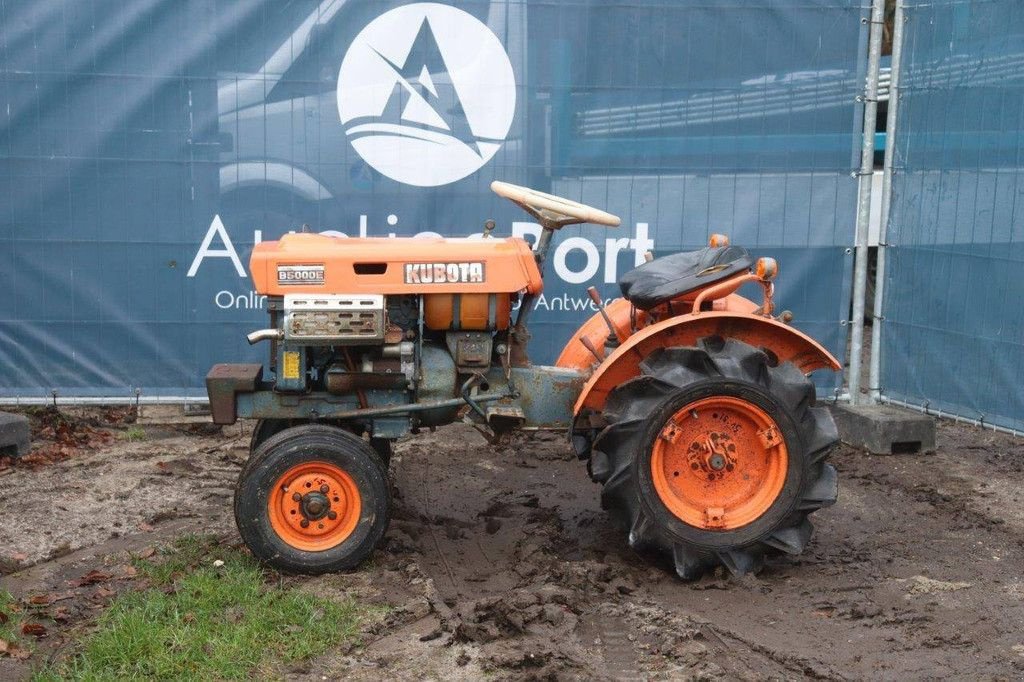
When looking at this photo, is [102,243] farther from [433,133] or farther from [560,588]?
[560,588]

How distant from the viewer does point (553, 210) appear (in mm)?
5363

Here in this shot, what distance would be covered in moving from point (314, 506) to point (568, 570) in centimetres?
110

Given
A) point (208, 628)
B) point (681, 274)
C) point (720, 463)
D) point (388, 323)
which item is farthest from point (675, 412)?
point (208, 628)

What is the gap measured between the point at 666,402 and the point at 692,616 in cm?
88

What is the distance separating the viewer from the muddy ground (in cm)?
432

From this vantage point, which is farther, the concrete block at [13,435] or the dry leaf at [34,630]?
the concrete block at [13,435]

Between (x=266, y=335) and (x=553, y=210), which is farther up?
(x=553, y=210)

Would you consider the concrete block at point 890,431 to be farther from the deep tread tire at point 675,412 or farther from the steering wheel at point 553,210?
the steering wheel at point 553,210

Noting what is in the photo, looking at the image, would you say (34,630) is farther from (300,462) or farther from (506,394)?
(506,394)

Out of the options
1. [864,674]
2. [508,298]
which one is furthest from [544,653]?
[508,298]

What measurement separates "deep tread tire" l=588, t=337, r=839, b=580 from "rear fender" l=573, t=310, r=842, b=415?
106mm

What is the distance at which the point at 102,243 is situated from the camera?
7383 millimetres

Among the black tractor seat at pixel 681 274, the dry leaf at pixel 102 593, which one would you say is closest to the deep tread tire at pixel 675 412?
the black tractor seat at pixel 681 274

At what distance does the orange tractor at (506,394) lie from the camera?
5.10 meters
